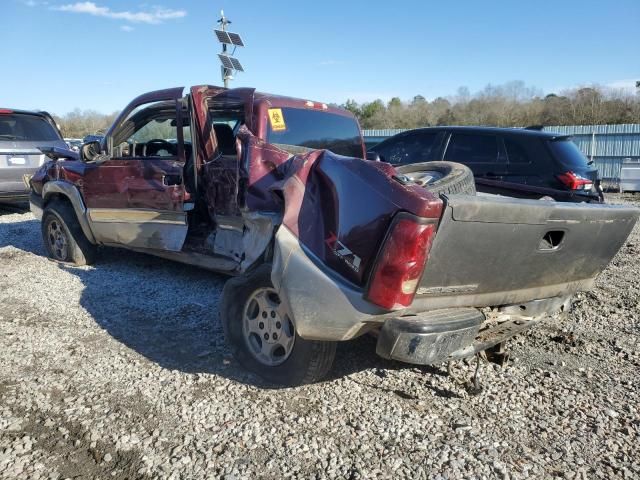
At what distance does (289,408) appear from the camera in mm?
3135

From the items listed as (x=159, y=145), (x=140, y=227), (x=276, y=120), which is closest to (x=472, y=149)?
(x=276, y=120)

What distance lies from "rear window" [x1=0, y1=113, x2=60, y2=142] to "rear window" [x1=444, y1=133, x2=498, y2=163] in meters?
7.23

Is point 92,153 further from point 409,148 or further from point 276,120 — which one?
point 409,148

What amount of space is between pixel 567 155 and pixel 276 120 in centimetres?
451

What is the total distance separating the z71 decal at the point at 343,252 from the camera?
2732mm

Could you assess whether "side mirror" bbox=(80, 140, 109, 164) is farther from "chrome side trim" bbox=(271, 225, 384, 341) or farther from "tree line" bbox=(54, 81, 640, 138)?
"tree line" bbox=(54, 81, 640, 138)

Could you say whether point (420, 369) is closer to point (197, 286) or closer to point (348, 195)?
point (348, 195)

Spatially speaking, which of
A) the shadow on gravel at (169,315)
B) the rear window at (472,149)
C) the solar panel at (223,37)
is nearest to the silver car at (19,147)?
the shadow on gravel at (169,315)

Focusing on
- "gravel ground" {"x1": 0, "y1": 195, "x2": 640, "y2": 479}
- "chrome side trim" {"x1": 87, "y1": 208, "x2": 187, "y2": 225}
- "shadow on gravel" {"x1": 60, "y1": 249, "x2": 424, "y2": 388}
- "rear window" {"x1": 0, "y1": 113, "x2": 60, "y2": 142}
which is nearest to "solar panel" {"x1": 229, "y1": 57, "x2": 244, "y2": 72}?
"rear window" {"x1": 0, "y1": 113, "x2": 60, "y2": 142}

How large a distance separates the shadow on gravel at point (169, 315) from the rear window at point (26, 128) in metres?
4.32

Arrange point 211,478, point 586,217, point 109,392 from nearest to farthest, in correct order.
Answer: point 211,478, point 586,217, point 109,392

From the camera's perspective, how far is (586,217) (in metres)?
2.97

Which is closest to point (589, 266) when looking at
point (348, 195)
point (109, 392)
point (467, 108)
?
point (348, 195)

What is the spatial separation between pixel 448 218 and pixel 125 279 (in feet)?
13.9
